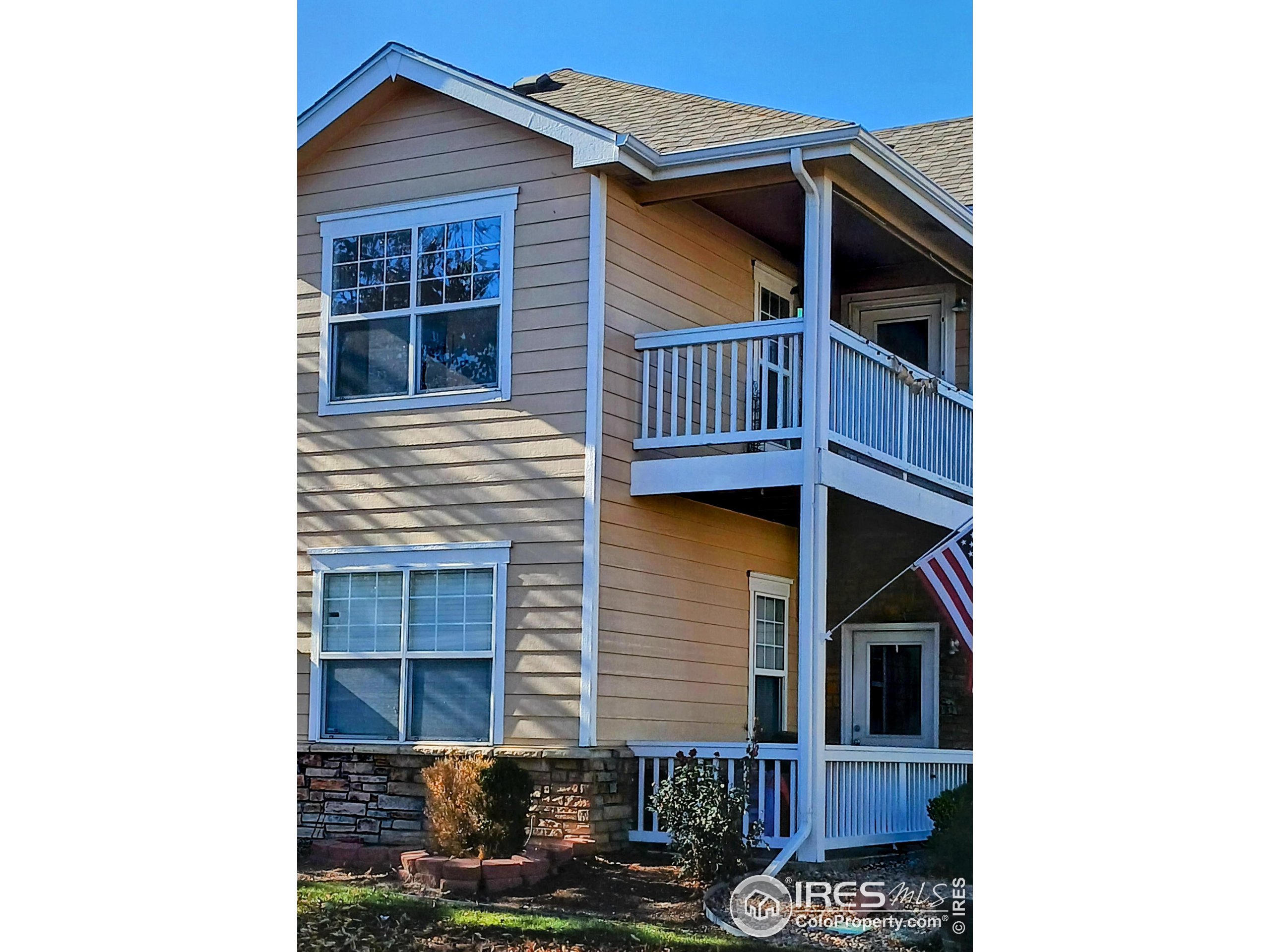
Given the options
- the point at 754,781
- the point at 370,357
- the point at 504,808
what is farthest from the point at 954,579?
the point at 370,357

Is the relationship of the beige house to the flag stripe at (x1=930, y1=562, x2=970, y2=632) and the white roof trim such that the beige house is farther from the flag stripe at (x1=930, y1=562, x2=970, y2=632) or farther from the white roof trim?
the flag stripe at (x1=930, y1=562, x2=970, y2=632)

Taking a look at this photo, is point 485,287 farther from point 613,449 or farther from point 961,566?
point 961,566

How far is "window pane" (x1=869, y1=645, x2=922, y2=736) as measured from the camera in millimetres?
8211

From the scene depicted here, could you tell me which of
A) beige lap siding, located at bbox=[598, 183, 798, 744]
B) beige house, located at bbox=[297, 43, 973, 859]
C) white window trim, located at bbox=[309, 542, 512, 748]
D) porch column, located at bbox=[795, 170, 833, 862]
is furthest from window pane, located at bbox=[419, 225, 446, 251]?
porch column, located at bbox=[795, 170, 833, 862]

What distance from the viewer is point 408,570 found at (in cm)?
891

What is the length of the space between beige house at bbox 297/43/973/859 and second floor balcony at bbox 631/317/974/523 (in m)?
0.02

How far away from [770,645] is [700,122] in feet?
9.58

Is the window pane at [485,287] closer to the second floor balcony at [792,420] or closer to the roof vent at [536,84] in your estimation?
the second floor balcony at [792,420]

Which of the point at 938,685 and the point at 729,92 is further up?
the point at 729,92
